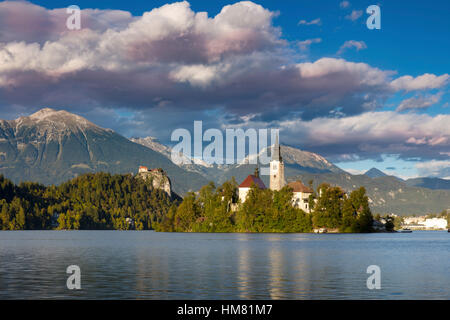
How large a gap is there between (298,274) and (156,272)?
45.7ft

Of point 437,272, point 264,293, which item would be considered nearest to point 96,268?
point 264,293

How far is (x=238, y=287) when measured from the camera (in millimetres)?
42125

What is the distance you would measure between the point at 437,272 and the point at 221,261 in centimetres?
2551
